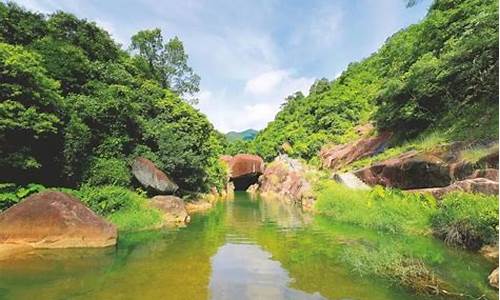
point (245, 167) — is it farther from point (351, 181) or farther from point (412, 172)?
point (412, 172)

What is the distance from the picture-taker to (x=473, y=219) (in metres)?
11.3

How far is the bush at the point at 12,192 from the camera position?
13945 millimetres

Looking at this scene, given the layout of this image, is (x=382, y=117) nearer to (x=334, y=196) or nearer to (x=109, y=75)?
(x=334, y=196)

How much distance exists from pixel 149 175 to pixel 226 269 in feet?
36.2

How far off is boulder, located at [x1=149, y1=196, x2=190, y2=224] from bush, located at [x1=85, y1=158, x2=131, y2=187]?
163 centimetres

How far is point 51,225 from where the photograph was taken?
40.0ft

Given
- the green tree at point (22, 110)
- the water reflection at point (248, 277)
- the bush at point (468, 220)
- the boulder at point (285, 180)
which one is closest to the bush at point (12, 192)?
the green tree at point (22, 110)

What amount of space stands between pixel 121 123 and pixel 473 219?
15789 millimetres

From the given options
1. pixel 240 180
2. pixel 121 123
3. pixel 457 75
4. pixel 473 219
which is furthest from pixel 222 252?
pixel 240 180

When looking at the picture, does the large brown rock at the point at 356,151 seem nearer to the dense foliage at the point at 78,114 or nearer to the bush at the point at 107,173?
the dense foliage at the point at 78,114

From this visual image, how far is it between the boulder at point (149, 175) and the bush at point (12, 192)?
5.56 meters

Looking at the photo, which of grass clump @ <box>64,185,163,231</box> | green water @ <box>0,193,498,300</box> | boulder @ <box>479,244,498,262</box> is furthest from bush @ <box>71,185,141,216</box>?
boulder @ <box>479,244,498,262</box>

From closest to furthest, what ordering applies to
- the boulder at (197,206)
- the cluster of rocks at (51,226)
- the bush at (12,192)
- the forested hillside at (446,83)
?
the cluster of rocks at (51,226)
the bush at (12,192)
the forested hillside at (446,83)
the boulder at (197,206)

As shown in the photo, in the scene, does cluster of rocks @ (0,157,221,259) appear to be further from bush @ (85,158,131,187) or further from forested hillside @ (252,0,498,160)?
forested hillside @ (252,0,498,160)
